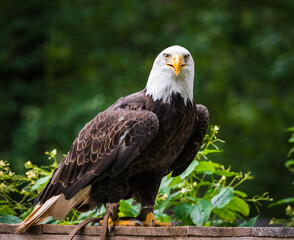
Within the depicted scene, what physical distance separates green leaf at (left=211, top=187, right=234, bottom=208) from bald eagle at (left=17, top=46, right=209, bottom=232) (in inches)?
17.3

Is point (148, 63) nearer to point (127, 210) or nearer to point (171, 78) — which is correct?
point (127, 210)

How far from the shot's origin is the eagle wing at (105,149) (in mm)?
2922

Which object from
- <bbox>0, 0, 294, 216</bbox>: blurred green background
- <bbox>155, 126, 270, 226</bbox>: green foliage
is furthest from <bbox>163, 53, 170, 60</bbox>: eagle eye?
<bbox>0, 0, 294, 216</bbox>: blurred green background

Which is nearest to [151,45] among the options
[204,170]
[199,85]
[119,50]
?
[119,50]

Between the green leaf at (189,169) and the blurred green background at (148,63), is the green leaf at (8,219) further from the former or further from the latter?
the blurred green background at (148,63)

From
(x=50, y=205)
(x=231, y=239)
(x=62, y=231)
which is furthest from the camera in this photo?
(x=50, y=205)

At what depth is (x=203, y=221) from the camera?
128 inches

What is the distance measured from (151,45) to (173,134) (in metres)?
6.64

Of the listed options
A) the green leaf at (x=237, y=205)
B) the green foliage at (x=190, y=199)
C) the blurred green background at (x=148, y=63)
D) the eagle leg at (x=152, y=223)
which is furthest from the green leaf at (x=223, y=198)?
the blurred green background at (x=148, y=63)

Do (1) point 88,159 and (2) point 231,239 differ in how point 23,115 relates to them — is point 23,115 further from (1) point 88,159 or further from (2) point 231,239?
(2) point 231,239

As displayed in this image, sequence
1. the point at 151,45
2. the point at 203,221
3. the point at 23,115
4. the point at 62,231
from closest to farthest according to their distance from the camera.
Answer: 1. the point at 62,231
2. the point at 203,221
3. the point at 23,115
4. the point at 151,45

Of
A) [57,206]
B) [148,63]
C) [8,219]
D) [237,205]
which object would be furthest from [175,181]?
[148,63]

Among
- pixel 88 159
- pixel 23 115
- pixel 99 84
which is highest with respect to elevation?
pixel 88 159

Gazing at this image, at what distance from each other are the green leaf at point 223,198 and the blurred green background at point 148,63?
500cm
